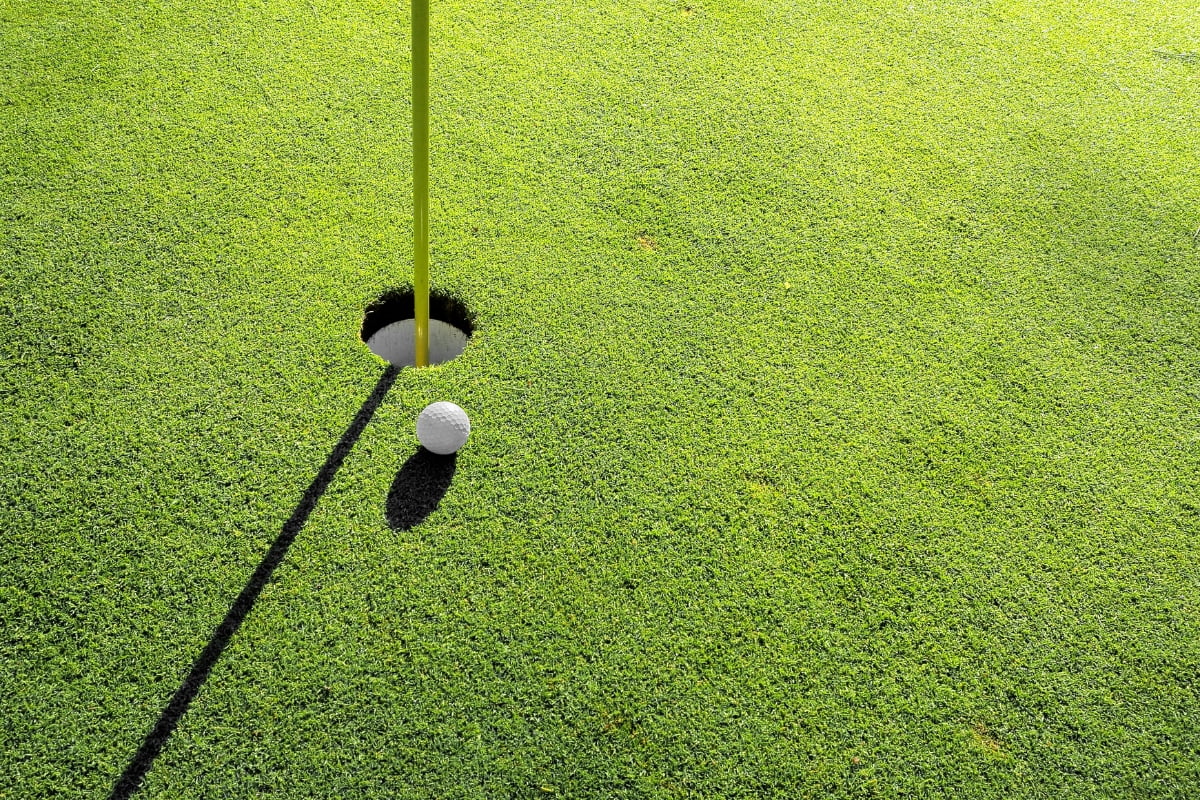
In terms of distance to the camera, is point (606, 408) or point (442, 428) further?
point (606, 408)

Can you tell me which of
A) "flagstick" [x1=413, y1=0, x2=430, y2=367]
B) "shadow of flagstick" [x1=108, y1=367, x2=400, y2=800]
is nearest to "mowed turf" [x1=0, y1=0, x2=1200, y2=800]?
"shadow of flagstick" [x1=108, y1=367, x2=400, y2=800]

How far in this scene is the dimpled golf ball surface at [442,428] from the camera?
3.69m

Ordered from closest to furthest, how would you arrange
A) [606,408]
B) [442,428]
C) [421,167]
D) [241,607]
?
1. [241,607]
2. [421,167]
3. [442,428]
4. [606,408]

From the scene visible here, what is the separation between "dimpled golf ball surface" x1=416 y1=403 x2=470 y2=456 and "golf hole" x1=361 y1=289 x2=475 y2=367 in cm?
67

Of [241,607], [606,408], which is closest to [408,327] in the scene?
[606,408]

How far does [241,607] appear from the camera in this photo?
334 cm

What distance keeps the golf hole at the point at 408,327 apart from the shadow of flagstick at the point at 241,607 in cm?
29

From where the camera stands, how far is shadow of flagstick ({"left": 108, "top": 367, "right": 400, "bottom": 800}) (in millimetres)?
2971

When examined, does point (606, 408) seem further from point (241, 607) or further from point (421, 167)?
point (241, 607)

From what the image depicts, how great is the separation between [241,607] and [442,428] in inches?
40.5

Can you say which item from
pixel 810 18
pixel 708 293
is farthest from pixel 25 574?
pixel 810 18

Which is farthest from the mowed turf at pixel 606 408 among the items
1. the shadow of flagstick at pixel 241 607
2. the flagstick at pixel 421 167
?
the flagstick at pixel 421 167

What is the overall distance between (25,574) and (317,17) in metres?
4.02

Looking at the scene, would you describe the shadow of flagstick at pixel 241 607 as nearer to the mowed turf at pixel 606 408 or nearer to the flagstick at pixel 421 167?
the mowed turf at pixel 606 408
